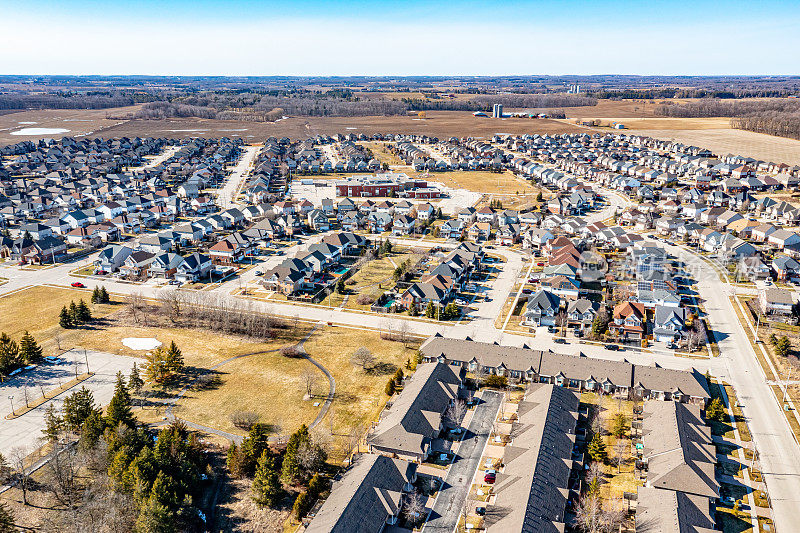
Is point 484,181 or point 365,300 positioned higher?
point 484,181

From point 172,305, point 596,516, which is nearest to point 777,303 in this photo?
point 596,516

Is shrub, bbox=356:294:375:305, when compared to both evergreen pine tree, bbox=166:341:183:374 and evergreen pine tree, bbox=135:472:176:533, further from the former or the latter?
evergreen pine tree, bbox=135:472:176:533

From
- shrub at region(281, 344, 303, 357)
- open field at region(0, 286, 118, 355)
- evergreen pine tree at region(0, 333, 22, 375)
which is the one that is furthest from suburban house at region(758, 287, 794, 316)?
evergreen pine tree at region(0, 333, 22, 375)

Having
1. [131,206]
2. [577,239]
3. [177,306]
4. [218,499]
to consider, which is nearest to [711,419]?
[218,499]

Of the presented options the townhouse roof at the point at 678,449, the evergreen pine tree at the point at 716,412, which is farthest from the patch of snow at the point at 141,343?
the evergreen pine tree at the point at 716,412

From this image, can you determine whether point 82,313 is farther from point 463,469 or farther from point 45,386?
point 463,469

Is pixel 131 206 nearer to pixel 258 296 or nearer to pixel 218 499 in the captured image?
pixel 258 296
